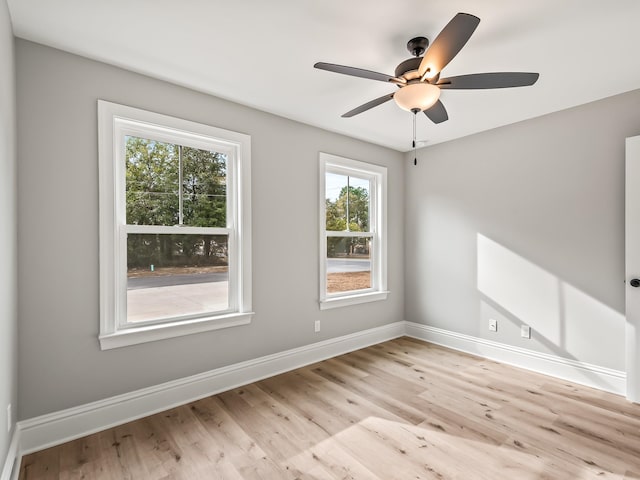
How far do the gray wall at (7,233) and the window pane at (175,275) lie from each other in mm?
674

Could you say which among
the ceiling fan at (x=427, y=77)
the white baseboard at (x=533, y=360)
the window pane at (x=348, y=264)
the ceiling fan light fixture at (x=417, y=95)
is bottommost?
the white baseboard at (x=533, y=360)

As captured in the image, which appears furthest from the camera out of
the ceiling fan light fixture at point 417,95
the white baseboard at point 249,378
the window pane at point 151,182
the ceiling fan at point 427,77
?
the window pane at point 151,182

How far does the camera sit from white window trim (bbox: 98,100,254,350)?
227 cm

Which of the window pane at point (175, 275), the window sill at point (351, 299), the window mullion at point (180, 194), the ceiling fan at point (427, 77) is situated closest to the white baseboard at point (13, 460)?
the window pane at point (175, 275)

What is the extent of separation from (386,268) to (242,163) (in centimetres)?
228

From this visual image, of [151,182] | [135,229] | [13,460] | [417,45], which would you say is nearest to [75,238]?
[135,229]

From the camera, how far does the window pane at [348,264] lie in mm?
3834

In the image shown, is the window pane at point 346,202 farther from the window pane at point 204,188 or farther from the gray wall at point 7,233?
the gray wall at point 7,233

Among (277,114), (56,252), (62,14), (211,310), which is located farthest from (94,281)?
(277,114)

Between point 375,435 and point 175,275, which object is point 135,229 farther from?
point 375,435

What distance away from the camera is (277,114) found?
126 inches

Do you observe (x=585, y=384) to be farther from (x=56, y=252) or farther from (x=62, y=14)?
(x=62, y=14)

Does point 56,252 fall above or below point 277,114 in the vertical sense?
below

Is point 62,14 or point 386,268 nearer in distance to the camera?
point 62,14
